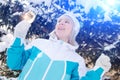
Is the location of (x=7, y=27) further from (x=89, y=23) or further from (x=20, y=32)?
(x=20, y=32)

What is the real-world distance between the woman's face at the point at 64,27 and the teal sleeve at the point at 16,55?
24 centimetres

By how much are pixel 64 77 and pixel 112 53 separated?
114 cm

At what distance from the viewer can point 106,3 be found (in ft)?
10.2

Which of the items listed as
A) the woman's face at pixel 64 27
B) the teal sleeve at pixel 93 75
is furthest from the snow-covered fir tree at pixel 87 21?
the teal sleeve at pixel 93 75

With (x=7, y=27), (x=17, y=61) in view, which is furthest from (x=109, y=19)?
(x=17, y=61)

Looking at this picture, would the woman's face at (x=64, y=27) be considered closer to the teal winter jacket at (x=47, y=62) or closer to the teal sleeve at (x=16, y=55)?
the teal winter jacket at (x=47, y=62)

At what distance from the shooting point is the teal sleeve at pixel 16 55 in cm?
213

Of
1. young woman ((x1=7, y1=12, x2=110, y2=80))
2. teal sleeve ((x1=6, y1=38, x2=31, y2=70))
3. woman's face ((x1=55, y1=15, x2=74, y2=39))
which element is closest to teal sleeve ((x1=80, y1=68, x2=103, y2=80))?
young woman ((x1=7, y1=12, x2=110, y2=80))

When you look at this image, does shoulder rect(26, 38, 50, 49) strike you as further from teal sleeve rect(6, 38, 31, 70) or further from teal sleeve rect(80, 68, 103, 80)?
teal sleeve rect(80, 68, 103, 80)

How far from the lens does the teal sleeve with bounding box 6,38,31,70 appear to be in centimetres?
213

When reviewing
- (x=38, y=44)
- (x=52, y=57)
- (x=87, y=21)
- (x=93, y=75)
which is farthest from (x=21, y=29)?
(x=87, y=21)

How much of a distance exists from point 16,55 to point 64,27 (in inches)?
13.7

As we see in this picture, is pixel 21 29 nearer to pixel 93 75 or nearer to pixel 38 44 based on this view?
pixel 38 44

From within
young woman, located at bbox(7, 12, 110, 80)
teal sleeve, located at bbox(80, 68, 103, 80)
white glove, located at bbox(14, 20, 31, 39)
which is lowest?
teal sleeve, located at bbox(80, 68, 103, 80)
